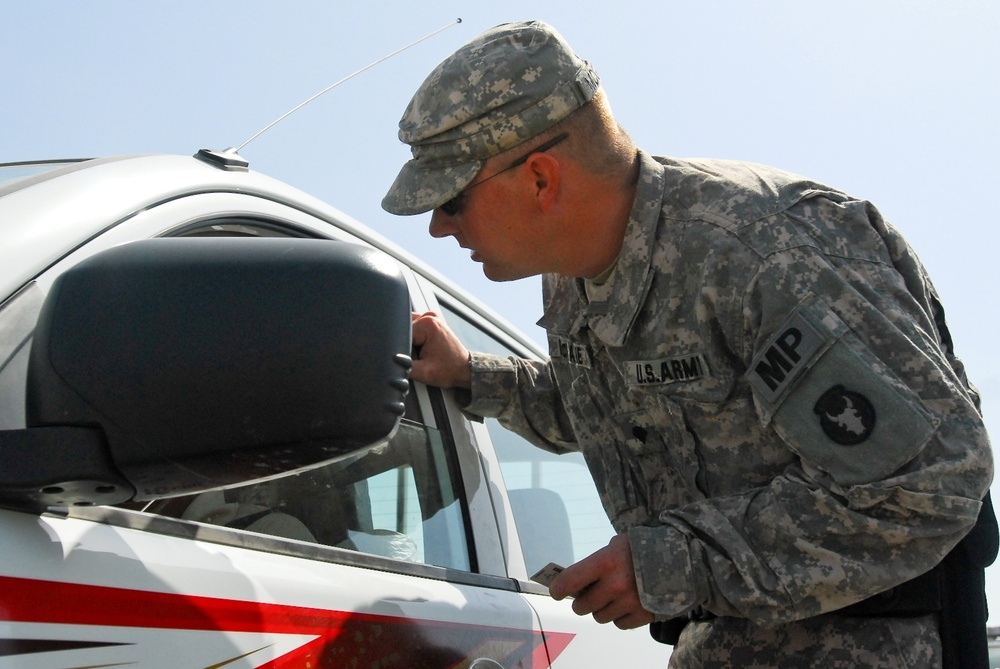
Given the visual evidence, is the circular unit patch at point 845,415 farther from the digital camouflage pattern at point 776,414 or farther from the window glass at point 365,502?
the window glass at point 365,502

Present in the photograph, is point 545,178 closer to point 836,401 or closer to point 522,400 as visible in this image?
point 522,400

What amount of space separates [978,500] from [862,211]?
0.49m

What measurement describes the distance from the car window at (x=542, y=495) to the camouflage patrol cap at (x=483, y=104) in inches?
17.2

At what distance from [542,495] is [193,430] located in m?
1.52

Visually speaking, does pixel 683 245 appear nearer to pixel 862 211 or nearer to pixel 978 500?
pixel 862 211

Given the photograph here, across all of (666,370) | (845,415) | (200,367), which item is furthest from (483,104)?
(200,367)

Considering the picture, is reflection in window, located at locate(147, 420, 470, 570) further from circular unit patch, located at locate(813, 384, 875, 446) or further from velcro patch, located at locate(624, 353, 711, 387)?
circular unit patch, located at locate(813, 384, 875, 446)

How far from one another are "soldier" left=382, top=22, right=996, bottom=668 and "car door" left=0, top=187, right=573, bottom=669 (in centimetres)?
18

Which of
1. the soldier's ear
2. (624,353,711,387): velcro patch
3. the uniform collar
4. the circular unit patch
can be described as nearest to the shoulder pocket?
the circular unit patch

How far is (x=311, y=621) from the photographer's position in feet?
4.27

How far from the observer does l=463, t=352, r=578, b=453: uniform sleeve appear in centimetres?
215

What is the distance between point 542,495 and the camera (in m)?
2.39

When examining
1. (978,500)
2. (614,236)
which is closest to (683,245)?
(614,236)

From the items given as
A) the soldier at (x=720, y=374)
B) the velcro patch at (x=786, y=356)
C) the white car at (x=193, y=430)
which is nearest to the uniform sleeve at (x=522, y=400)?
the soldier at (x=720, y=374)
